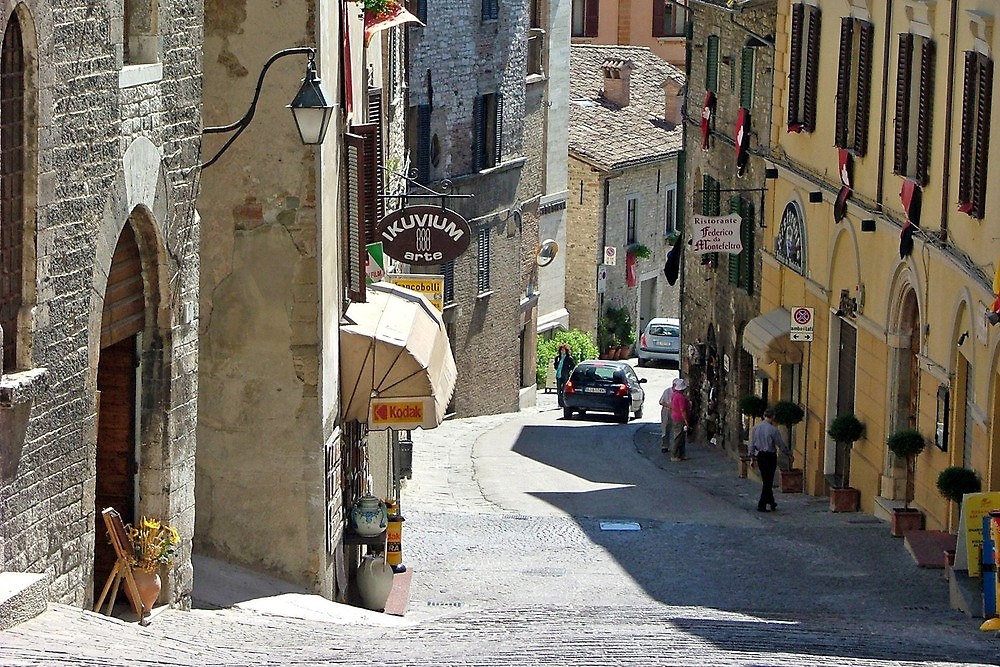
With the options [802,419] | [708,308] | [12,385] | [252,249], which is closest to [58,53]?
[12,385]

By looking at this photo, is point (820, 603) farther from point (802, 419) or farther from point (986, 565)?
point (802, 419)

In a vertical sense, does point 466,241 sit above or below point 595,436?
above

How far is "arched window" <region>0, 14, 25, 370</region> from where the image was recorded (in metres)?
10.4

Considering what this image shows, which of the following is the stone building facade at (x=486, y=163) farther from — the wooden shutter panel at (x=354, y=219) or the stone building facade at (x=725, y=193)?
the wooden shutter panel at (x=354, y=219)

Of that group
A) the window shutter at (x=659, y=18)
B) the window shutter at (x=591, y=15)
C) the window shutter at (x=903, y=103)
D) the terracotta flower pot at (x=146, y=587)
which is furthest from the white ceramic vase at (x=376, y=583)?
the window shutter at (x=659, y=18)

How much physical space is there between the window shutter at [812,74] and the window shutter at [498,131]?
17.1 m

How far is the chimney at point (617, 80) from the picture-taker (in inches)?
2384

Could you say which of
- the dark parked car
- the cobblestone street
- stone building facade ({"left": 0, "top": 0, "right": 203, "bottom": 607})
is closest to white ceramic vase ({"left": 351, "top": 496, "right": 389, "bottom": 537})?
the cobblestone street

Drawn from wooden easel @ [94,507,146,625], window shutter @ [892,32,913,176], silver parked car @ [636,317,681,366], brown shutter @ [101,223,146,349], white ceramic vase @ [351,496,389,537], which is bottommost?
Result: silver parked car @ [636,317,681,366]

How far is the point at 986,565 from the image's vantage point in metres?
16.0

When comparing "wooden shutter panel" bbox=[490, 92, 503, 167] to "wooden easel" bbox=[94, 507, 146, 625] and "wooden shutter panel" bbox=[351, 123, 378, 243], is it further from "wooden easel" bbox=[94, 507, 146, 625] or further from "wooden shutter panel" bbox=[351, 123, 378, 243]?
"wooden easel" bbox=[94, 507, 146, 625]

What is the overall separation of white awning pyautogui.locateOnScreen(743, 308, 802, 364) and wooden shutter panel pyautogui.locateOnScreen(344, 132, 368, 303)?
10.8 meters

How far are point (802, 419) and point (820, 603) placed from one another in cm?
1005

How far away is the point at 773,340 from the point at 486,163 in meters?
17.3
